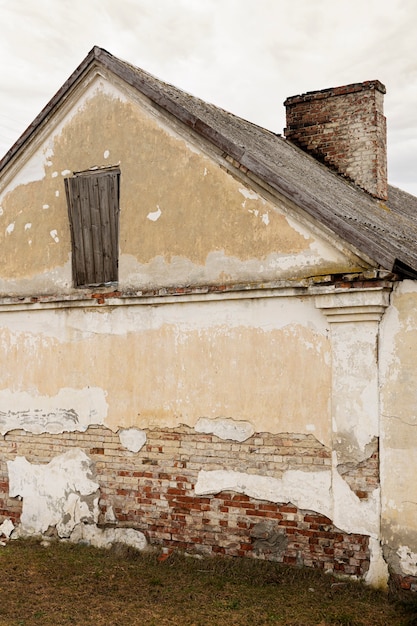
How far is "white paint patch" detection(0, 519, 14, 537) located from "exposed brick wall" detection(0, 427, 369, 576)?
941 mm

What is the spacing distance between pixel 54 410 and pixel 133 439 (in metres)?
1.18

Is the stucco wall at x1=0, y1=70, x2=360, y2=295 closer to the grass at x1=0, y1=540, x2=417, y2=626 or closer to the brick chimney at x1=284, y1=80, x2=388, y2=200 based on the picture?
the grass at x1=0, y1=540, x2=417, y2=626

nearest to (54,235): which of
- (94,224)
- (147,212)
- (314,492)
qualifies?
(94,224)

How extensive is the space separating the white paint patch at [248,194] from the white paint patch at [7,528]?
190 inches

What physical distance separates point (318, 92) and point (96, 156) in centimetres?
452

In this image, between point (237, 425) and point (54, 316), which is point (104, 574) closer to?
point (237, 425)

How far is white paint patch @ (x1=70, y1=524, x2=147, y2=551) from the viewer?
687 cm

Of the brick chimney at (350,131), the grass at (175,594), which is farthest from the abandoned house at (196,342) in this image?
the brick chimney at (350,131)

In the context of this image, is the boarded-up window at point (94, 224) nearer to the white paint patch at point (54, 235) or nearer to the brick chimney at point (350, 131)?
the white paint patch at point (54, 235)

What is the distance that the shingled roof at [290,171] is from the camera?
18.8 ft

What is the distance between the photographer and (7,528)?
7.77 m

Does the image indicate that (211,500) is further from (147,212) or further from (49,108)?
(49,108)

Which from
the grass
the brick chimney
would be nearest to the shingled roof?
the brick chimney

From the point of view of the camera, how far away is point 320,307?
586cm
